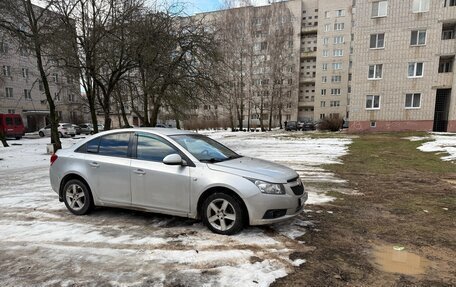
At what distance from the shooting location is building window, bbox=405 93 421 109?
2677cm

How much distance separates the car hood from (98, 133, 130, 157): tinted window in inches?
66.2

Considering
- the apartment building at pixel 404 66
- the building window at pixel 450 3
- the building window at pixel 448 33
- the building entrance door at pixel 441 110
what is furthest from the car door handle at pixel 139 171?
the building window at pixel 448 33

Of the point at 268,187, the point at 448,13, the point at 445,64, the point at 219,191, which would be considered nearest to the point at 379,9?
the point at 448,13

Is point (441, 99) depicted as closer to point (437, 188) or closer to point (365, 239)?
point (437, 188)

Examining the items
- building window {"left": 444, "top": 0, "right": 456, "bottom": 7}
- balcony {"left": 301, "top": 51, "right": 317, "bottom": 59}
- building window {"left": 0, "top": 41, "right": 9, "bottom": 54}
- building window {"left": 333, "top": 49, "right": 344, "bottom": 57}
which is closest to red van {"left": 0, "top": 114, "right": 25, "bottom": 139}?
building window {"left": 0, "top": 41, "right": 9, "bottom": 54}

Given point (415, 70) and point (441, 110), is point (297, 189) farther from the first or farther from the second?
point (441, 110)

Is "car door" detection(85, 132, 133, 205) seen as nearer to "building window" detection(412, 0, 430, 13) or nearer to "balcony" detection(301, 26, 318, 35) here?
"building window" detection(412, 0, 430, 13)

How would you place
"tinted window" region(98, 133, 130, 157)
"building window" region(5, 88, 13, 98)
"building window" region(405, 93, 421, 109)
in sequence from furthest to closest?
"building window" region(5, 88, 13, 98) < "building window" region(405, 93, 421, 109) < "tinted window" region(98, 133, 130, 157)

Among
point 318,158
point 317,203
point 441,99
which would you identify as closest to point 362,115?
point 441,99

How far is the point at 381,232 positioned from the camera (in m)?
4.48

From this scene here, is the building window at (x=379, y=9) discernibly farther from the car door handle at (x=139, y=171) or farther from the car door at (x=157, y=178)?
the car door handle at (x=139, y=171)

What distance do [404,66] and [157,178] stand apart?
2928 centimetres

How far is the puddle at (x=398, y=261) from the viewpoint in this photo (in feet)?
11.1

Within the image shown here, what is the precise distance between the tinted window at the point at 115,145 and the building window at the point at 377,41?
29.0 m
